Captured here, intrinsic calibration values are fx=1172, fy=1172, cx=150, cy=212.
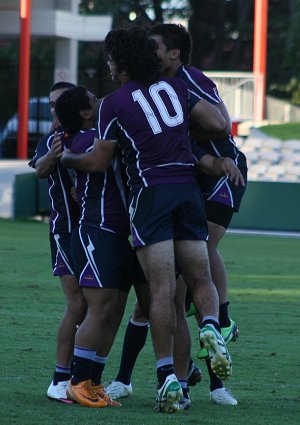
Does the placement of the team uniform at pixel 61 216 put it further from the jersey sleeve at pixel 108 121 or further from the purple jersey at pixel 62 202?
the jersey sleeve at pixel 108 121

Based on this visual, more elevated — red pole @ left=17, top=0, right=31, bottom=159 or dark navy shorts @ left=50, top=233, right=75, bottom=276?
red pole @ left=17, top=0, right=31, bottom=159

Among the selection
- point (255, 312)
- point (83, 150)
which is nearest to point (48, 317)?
point (255, 312)

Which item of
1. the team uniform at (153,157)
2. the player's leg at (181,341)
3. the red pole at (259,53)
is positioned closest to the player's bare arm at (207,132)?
the team uniform at (153,157)

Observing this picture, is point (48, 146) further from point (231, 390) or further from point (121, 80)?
point (231, 390)

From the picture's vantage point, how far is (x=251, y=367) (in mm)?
8195

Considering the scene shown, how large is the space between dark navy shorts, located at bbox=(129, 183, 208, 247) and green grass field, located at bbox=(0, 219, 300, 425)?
3.11 ft

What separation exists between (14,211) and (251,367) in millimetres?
13930

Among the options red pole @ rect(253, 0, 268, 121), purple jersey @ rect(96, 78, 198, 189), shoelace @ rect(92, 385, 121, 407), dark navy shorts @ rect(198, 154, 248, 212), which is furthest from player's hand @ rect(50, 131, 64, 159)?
red pole @ rect(253, 0, 268, 121)

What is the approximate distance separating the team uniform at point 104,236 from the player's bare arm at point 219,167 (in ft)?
Result: 1.61

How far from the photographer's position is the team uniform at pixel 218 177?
6.71 m

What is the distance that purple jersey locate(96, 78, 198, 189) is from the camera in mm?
6207

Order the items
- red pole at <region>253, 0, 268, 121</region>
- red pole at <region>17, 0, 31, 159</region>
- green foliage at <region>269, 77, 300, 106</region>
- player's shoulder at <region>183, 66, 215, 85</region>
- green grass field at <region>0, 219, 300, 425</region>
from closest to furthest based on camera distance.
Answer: green grass field at <region>0, 219, 300, 425</region>
player's shoulder at <region>183, 66, 215, 85</region>
red pole at <region>17, 0, 31, 159</region>
red pole at <region>253, 0, 268, 121</region>
green foliage at <region>269, 77, 300, 106</region>

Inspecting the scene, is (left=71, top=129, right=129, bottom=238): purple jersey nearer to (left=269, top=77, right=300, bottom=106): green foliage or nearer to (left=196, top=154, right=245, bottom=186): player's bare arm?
(left=196, top=154, right=245, bottom=186): player's bare arm

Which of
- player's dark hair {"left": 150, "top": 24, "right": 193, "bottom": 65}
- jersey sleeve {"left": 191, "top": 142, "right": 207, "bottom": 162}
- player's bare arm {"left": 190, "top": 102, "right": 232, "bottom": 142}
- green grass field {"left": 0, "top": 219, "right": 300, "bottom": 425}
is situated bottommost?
green grass field {"left": 0, "top": 219, "right": 300, "bottom": 425}
